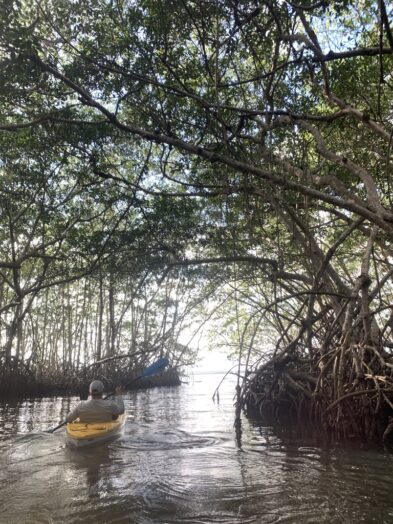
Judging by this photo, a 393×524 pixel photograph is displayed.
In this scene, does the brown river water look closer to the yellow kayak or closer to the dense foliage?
the yellow kayak

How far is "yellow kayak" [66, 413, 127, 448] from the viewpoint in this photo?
547 cm

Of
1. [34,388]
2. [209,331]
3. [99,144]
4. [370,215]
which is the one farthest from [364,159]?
[209,331]

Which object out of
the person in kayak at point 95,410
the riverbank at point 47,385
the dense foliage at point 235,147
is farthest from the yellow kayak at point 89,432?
the riverbank at point 47,385

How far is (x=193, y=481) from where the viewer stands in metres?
3.90

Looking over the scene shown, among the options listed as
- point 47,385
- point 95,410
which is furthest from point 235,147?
point 47,385

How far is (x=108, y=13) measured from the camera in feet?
21.0

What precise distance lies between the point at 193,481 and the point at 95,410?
250 centimetres

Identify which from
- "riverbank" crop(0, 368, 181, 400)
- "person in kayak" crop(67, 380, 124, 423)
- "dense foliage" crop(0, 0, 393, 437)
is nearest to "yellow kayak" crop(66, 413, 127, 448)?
"person in kayak" crop(67, 380, 124, 423)

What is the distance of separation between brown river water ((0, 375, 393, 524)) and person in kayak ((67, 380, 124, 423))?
0.39m

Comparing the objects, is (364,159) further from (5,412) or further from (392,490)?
(5,412)

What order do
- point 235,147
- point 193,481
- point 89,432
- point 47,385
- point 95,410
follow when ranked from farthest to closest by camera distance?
point 47,385 < point 235,147 < point 95,410 < point 89,432 < point 193,481

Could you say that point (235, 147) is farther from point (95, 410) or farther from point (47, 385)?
point (47, 385)

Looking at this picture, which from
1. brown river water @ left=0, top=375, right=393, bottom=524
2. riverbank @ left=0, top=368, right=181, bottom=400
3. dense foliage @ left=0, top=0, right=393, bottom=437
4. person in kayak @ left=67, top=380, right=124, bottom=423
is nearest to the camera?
brown river water @ left=0, top=375, right=393, bottom=524

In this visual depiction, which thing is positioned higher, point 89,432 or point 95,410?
point 95,410
